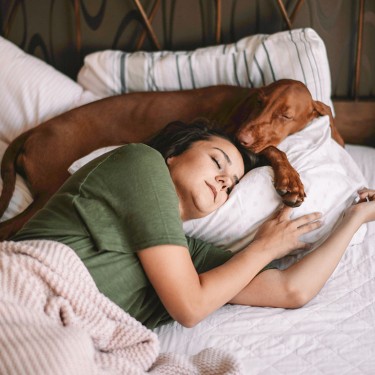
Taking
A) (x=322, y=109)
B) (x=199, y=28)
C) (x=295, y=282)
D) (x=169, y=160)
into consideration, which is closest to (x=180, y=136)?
(x=169, y=160)

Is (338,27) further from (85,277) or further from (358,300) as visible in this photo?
(85,277)

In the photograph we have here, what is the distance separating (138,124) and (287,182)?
0.95 metres

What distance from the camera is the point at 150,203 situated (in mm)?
1176

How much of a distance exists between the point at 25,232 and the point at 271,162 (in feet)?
2.65

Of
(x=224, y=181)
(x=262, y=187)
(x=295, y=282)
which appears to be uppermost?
(x=224, y=181)

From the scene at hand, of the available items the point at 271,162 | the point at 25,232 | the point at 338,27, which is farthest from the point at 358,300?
the point at 338,27

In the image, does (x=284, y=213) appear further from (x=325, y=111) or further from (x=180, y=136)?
(x=325, y=111)

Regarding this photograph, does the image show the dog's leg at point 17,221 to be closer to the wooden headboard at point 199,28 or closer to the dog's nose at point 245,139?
the dog's nose at point 245,139

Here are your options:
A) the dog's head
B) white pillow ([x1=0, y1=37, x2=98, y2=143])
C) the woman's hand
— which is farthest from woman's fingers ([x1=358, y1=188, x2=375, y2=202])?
white pillow ([x1=0, y1=37, x2=98, y2=143])

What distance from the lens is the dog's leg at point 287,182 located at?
1551 millimetres

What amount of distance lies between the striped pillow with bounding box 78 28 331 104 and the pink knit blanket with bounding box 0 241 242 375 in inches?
53.3

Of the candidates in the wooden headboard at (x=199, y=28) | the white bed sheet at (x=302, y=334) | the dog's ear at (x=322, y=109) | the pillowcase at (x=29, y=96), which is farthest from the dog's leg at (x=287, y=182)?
the pillowcase at (x=29, y=96)

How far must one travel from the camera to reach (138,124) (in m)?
2.31

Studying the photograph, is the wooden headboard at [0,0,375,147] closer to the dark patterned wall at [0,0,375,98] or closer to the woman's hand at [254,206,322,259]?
the dark patterned wall at [0,0,375,98]
